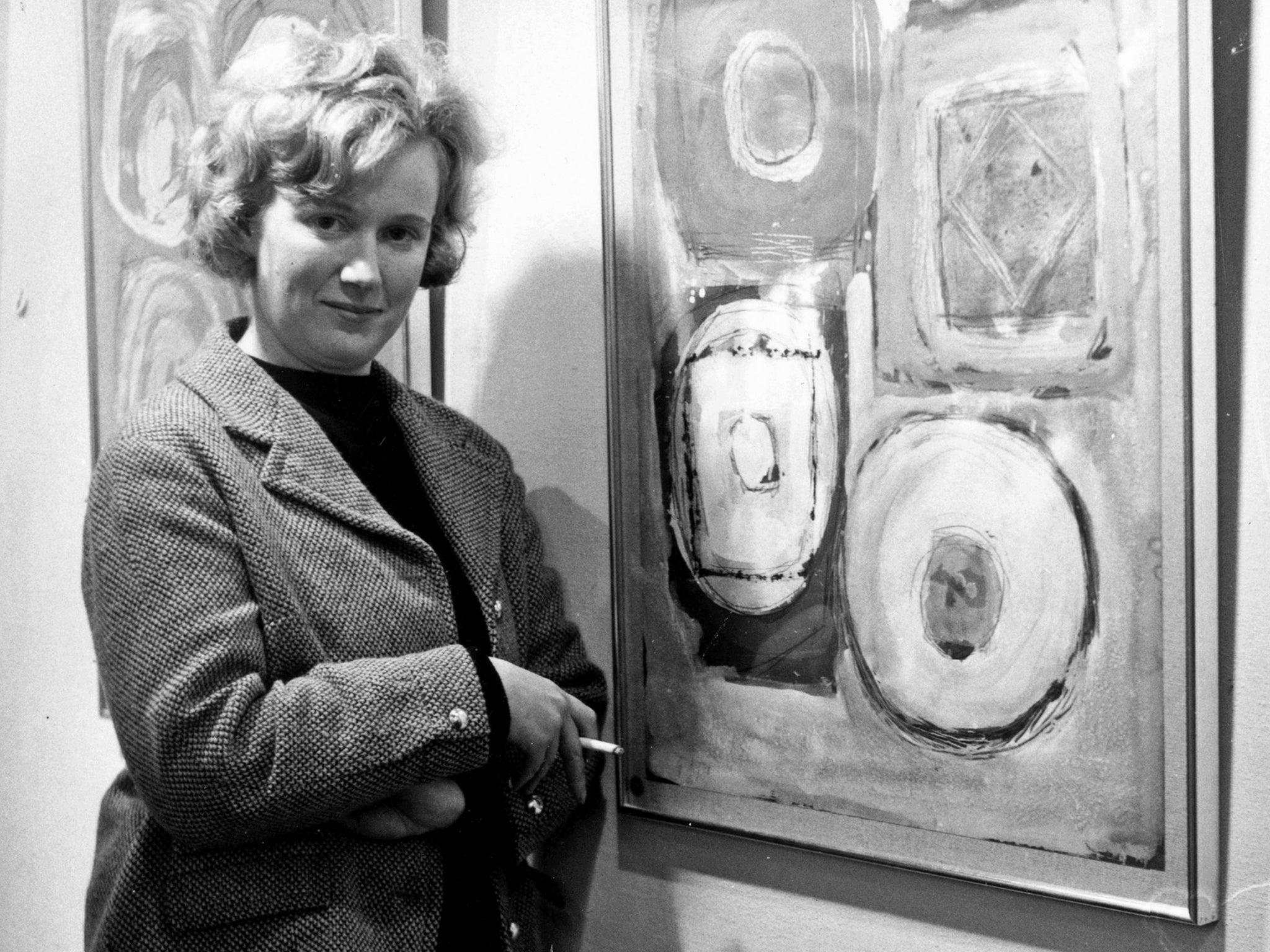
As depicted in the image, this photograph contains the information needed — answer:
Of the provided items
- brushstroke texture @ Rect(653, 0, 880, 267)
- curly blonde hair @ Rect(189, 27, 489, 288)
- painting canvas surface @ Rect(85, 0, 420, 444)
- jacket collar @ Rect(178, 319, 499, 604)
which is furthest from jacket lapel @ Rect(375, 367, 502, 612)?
painting canvas surface @ Rect(85, 0, 420, 444)

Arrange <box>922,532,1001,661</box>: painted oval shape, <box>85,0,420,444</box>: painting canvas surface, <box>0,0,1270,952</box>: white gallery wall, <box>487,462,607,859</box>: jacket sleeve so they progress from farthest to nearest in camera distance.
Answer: <box>85,0,420,444</box>: painting canvas surface, <box>487,462,607,859</box>: jacket sleeve, <box>922,532,1001,661</box>: painted oval shape, <box>0,0,1270,952</box>: white gallery wall

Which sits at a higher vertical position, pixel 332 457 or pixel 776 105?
pixel 776 105

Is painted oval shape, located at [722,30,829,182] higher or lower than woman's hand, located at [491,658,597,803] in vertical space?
higher

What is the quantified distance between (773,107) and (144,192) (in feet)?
3.43

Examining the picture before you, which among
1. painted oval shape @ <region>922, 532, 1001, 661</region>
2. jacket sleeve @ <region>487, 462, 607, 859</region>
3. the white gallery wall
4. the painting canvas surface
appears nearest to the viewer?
the white gallery wall

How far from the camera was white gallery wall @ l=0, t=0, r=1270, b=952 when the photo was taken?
109cm

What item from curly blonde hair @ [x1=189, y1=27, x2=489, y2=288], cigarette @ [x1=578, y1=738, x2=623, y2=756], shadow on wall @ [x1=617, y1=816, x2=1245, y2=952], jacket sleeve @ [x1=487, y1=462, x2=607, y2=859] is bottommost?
shadow on wall @ [x1=617, y1=816, x2=1245, y2=952]

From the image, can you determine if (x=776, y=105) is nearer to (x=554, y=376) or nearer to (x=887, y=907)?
(x=554, y=376)

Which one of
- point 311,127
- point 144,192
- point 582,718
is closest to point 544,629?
point 582,718

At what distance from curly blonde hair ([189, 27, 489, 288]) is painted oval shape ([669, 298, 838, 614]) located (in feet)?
1.11

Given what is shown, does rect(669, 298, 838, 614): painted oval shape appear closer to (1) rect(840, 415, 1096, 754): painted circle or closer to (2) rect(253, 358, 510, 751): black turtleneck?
(1) rect(840, 415, 1096, 754): painted circle

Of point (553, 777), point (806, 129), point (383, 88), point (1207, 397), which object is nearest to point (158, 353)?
point (383, 88)

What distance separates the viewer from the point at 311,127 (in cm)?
126

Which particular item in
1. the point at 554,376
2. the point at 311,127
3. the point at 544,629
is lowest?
the point at 544,629
